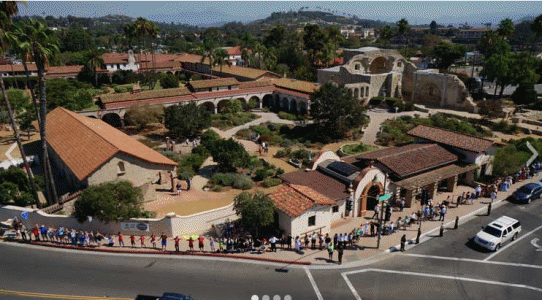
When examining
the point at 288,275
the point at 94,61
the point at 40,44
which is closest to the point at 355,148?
the point at 288,275

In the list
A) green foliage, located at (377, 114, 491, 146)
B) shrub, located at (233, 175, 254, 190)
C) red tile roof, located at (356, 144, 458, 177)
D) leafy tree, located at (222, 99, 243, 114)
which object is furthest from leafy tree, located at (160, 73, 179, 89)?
red tile roof, located at (356, 144, 458, 177)

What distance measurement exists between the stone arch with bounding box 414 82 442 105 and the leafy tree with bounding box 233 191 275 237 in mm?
54076

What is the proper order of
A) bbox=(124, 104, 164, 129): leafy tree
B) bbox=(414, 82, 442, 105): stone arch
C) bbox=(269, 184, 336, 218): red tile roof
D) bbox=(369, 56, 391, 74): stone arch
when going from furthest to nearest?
bbox=(369, 56, 391, 74): stone arch → bbox=(414, 82, 442, 105): stone arch → bbox=(124, 104, 164, 129): leafy tree → bbox=(269, 184, 336, 218): red tile roof

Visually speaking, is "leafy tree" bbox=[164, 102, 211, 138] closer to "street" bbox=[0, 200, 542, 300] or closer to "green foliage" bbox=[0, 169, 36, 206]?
"green foliage" bbox=[0, 169, 36, 206]

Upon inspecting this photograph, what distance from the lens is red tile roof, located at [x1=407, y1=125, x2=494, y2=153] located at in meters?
33.0

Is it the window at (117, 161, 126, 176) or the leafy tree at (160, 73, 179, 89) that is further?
the leafy tree at (160, 73, 179, 89)

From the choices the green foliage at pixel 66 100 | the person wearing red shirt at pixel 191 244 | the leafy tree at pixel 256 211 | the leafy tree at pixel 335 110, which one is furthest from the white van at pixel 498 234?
the green foliage at pixel 66 100

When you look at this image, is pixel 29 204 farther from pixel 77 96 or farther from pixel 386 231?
pixel 77 96

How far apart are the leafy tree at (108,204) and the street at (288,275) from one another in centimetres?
242

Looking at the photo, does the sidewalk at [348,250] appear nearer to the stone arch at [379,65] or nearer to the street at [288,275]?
the street at [288,275]

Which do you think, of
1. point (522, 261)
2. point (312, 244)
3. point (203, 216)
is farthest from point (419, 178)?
point (203, 216)

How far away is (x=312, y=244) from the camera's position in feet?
78.0

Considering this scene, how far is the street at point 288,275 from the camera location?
19.5 m

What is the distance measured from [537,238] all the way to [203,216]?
21484 millimetres
